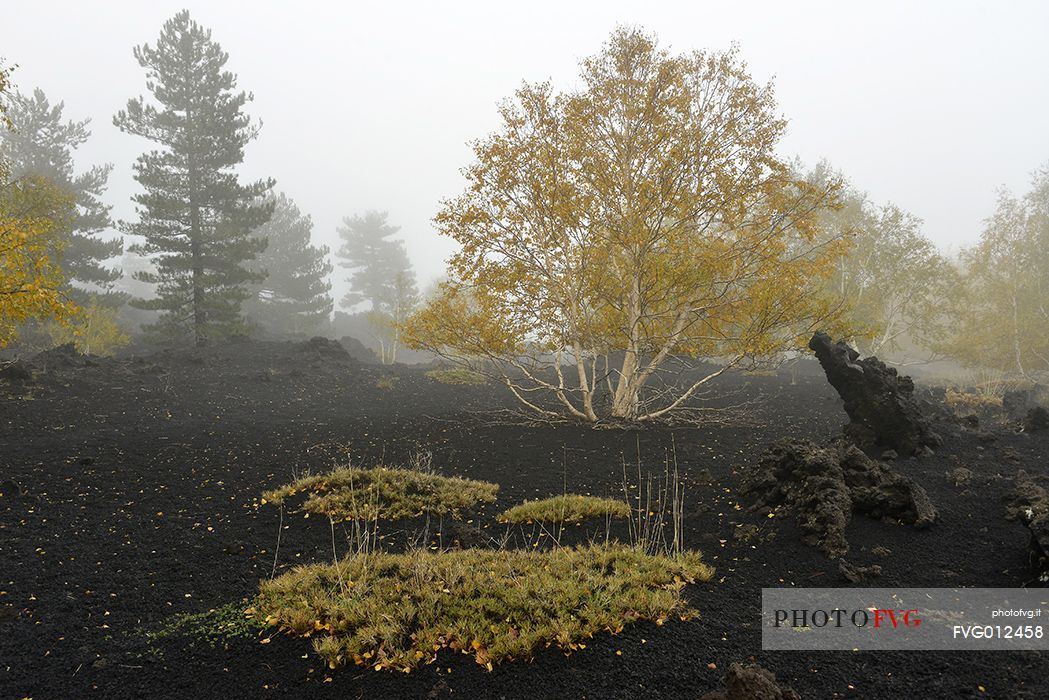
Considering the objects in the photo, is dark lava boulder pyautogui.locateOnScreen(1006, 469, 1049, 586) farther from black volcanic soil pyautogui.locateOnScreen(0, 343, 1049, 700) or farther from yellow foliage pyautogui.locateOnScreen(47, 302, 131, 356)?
yellow foliage pyautogui.locateOnScreen(47, 302, 131, 356)

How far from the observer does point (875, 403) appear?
8273mm

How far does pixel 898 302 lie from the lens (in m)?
19.9

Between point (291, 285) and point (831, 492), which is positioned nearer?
point (831, 492)

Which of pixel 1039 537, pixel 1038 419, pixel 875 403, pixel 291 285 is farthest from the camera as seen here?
pixel 291 285

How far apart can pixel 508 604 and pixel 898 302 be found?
847 inches

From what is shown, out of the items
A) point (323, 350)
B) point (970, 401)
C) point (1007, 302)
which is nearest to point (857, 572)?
point (970, 401)

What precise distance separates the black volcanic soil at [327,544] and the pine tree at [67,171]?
15.0 m

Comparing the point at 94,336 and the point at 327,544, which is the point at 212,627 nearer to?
the point at 327,544

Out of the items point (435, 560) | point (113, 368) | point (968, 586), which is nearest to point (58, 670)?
point (435, 560)

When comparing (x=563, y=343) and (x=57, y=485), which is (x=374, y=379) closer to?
(x=563, y=343)

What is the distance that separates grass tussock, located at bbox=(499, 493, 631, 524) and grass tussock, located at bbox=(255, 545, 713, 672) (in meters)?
1.13

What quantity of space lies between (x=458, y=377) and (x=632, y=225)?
1165 centimetres

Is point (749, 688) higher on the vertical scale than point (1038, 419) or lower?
lower

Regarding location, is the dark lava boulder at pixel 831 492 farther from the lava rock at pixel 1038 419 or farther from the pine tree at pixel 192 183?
the pine tree at pixel 192 183
